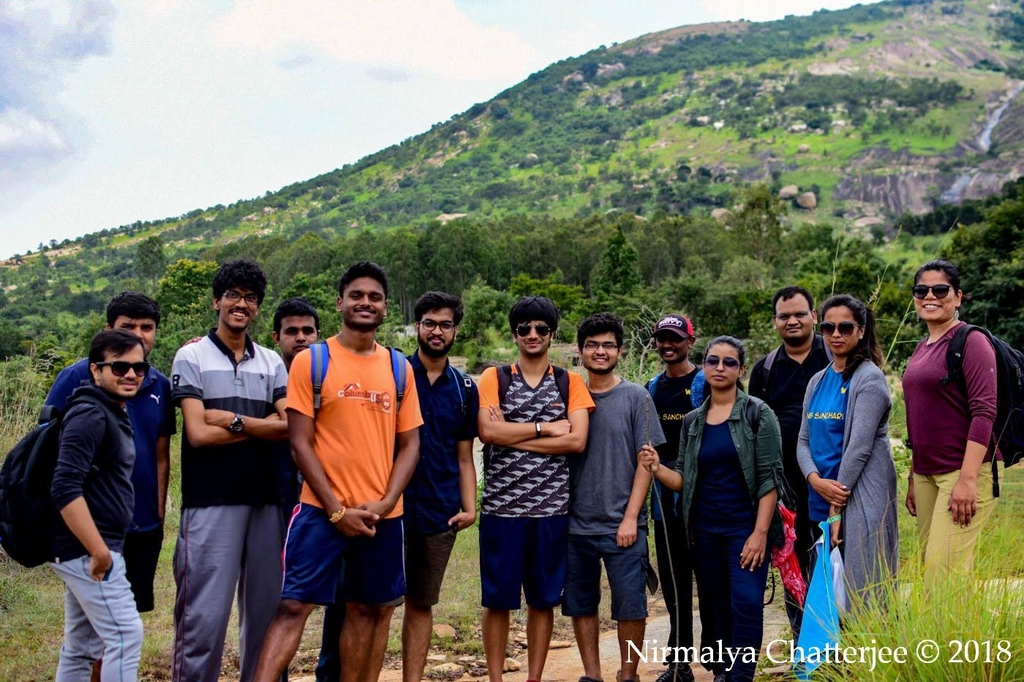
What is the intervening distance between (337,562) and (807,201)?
105m

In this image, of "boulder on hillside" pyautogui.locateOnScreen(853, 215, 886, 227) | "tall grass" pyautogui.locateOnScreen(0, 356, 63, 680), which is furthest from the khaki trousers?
"boulder on hillside" pyautogui.locateOnScreen(853, 215, 886, 227)

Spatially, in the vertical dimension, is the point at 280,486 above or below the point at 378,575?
above

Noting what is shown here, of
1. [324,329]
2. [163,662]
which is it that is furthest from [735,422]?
[324,329]

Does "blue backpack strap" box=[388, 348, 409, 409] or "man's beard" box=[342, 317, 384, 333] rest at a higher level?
"man's beard" box=[342, 317, 384, 333]

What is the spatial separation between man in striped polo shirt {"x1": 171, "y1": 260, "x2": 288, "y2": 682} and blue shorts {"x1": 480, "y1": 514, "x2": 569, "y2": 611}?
0.97 meters

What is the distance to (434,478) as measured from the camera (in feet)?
13.7

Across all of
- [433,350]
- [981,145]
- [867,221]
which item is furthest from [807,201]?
[433,350]

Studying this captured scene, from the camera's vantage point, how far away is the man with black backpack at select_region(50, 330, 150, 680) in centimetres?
324

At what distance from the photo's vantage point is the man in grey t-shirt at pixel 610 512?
425 cm

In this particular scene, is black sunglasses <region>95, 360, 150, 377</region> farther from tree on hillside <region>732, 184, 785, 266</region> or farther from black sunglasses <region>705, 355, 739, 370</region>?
tree on hillside <region>732, 184, 785, 266</region>

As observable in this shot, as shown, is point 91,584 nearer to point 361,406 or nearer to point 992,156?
point 361,406

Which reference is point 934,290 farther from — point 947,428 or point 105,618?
point 105,618

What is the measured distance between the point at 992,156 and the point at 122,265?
104219 mm

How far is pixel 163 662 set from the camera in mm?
5371
